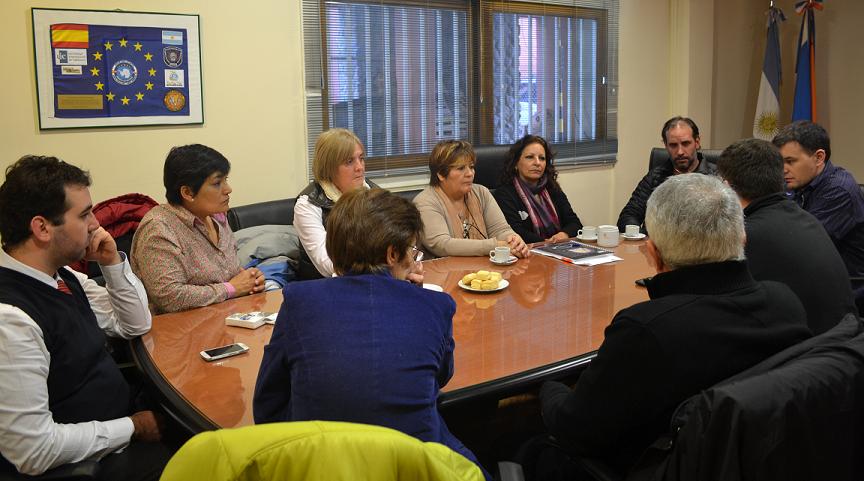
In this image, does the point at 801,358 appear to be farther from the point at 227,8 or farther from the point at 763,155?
the point at 227,8

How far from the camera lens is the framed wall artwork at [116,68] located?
10.9ft

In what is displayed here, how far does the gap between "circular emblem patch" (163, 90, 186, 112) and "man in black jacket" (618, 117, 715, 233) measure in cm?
249

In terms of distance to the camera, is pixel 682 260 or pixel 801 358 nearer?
pixel 801 358

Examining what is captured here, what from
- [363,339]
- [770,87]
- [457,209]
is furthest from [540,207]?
[770,87]

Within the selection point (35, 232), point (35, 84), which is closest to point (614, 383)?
point (35, 232)


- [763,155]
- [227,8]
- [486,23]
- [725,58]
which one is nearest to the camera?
[763,155]

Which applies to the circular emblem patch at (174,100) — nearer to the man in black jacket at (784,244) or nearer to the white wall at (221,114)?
the white wall at (221,114)

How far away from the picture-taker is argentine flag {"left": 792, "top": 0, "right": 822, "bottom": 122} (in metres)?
5.72

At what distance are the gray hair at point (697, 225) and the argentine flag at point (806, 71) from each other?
15.9 ft

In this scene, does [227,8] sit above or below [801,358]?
above

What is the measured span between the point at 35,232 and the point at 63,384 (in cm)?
36

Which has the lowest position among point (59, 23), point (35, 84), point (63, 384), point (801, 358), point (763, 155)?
point (63, 384)

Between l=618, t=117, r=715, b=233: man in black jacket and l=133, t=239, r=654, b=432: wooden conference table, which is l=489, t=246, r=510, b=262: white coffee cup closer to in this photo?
l=133, t=239, r=654, b=432: wooden conference table

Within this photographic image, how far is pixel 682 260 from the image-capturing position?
159 centimetres
